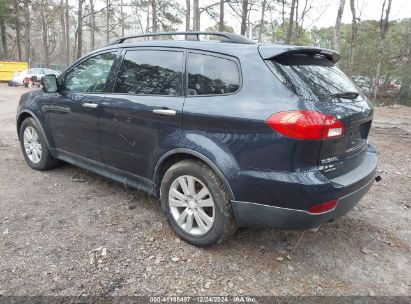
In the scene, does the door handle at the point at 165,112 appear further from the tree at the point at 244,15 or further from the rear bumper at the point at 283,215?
the tree at the point at 244,15

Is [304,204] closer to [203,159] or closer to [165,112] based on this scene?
[203,159]

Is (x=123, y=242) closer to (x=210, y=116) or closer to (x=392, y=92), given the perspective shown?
(x=210, y=116)

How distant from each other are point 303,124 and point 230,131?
0.56 metres

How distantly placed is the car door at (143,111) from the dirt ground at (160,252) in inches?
23.4

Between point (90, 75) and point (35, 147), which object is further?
point (35, 147)

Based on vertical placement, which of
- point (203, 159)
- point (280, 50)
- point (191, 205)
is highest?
point (280, 50)

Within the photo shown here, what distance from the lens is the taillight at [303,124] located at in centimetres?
240

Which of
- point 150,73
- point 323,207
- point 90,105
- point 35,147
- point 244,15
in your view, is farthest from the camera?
point 244,15

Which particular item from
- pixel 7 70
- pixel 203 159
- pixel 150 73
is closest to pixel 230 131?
pixel 203 159

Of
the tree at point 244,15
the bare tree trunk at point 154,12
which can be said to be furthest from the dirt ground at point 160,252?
the bare tree trunk at point 154,12

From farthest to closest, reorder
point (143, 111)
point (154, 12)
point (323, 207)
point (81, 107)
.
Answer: point (154, 12) → point (81, 107) → point (143, 111) → point (323, 207)

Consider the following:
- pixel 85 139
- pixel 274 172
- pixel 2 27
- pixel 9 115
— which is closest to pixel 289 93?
pixel 274 172

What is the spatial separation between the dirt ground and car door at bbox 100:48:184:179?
0.60 meters

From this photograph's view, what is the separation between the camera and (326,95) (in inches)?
104
